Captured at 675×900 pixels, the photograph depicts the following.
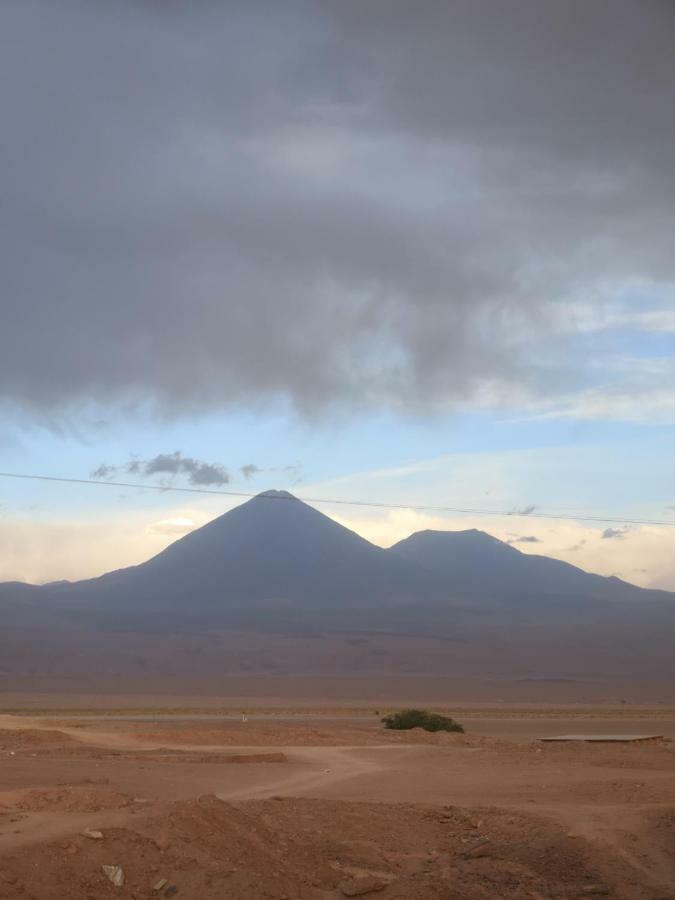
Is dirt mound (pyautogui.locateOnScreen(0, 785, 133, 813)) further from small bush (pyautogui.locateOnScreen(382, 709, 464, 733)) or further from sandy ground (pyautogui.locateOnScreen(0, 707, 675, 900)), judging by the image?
small bush (pyautogui.locateOnScreen(382, 709, 464, 733))

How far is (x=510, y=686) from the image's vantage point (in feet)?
367

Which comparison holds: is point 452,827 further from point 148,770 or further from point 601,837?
point 148,770

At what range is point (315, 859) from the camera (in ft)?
47.0

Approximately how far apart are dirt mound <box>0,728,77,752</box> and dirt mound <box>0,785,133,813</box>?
14211mm

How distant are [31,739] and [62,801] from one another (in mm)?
17179

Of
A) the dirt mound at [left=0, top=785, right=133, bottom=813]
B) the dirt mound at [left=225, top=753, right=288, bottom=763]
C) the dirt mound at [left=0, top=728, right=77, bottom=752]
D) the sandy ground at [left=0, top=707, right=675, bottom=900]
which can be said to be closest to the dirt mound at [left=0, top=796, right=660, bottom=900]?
the sandy ground at [left=0, top=707, right=675, bottom=900]

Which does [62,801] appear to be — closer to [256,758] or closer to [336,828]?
[336,828]

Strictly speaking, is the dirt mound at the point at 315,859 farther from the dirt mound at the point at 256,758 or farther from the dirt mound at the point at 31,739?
the dirt mound at the point at 31,739

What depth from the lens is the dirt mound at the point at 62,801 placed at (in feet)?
50.3

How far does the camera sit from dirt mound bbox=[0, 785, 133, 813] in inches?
603

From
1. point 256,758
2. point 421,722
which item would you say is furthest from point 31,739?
point 421,722

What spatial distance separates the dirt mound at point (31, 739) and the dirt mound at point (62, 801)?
14.2 metres

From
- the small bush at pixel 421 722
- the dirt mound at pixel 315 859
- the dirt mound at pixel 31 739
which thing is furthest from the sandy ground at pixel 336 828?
the small bush at pixel 421 722

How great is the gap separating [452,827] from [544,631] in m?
163
